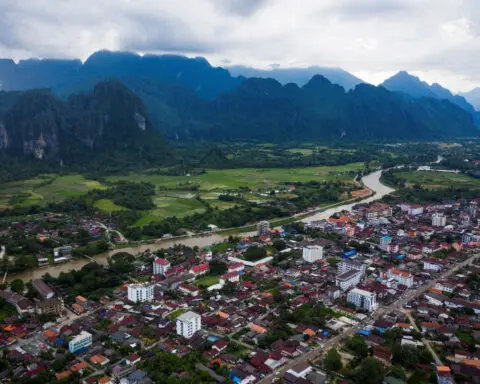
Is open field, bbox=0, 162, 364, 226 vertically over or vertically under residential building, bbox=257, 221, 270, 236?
under

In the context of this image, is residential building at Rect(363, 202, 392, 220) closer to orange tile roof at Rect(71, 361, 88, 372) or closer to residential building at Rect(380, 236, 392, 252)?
residential building at Rect(380, 236, 392, 252)

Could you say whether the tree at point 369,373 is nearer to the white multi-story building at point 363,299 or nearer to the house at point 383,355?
the house at point 383,355

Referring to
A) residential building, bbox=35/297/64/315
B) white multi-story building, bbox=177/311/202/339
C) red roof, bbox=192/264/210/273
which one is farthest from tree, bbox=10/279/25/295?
white multi-story building, bbox=177/311/202/339

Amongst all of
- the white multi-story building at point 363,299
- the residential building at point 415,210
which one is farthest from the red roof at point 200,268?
the residential building at point 415,210

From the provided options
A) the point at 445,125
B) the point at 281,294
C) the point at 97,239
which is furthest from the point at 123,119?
the point at 445,125

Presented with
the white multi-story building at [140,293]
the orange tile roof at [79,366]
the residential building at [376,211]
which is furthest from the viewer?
the residential building at [376,211]

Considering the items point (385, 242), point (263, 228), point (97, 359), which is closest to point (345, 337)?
point (97, 359)
